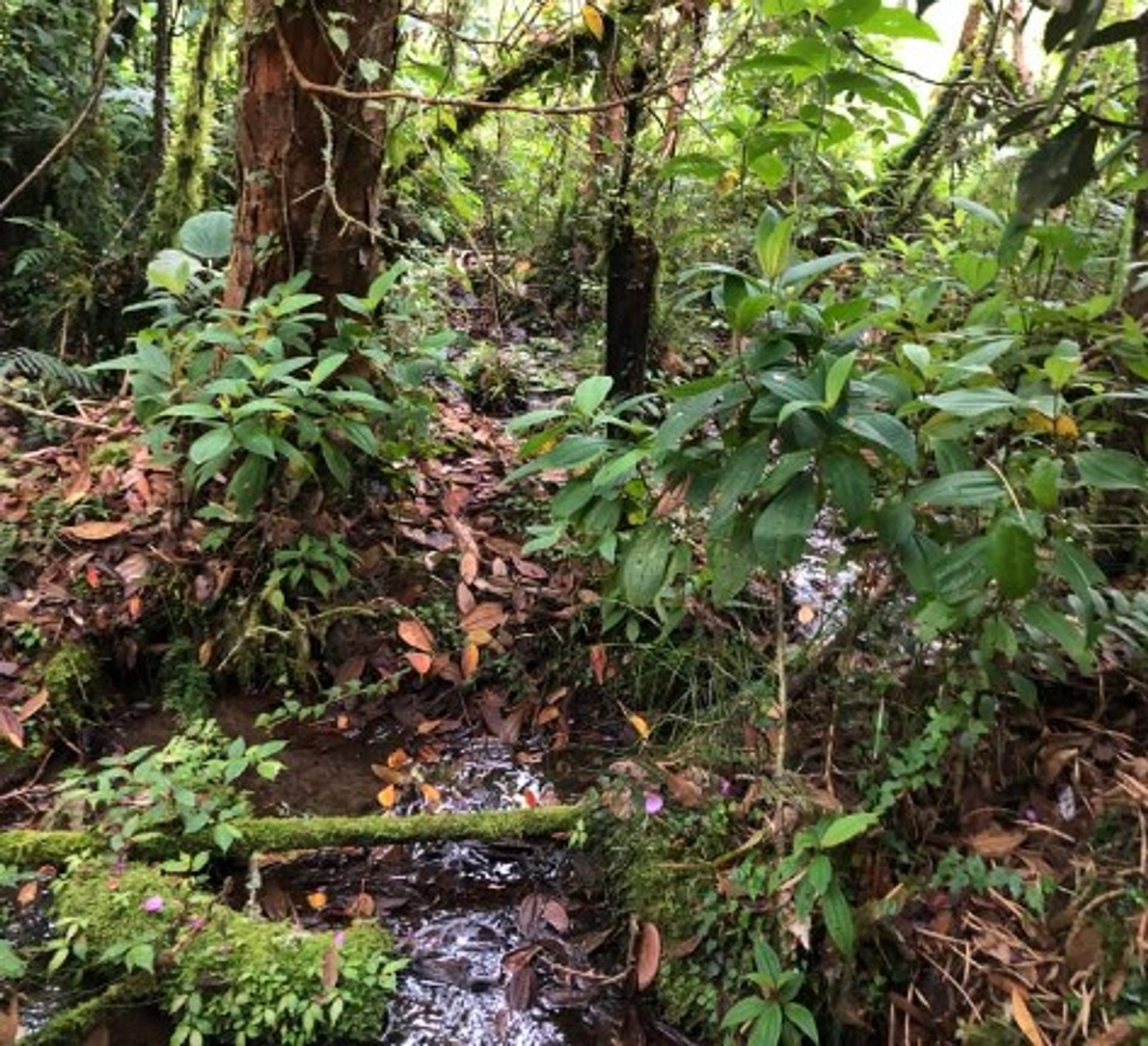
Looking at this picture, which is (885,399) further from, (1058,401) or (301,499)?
(301,499)

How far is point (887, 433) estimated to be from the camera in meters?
1.90

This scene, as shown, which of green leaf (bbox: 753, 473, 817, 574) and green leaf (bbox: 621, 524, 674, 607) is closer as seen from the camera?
green leaf (bbox: 753, 473, 817, 574)

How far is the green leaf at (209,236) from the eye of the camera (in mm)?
3574

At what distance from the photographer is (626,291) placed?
399 centimetres

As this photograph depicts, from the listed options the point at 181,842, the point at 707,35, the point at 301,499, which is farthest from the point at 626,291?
the point at 181,842

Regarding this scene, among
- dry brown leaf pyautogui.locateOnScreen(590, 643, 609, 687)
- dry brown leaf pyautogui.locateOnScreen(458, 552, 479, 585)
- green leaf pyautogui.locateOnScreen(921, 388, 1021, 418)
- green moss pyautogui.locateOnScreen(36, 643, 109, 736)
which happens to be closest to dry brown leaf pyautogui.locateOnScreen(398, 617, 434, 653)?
dry brown leaf pyautogui.locateOnScreen(458, 552, 479, 585)

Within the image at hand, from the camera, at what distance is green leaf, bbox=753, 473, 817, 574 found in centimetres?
196

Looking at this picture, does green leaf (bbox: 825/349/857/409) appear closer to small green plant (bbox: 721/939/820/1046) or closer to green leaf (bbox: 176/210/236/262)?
small green plant (bbox: 721/939/820/1046)

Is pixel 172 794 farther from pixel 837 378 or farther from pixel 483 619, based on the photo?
pixel 837 378

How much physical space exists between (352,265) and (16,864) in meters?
2.18

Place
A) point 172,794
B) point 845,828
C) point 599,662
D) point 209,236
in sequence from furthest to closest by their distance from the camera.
A: point 209,236
point 599,662
point 172,794
point 845,828

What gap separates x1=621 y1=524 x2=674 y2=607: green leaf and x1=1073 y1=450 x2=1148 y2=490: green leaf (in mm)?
979

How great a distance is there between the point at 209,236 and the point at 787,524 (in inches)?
105

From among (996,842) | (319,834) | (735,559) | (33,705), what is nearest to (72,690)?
(33,705)
